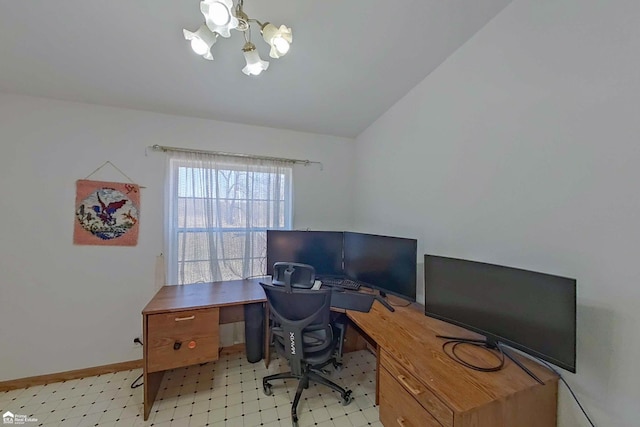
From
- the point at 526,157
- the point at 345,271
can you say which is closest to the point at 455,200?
the point at 526,157

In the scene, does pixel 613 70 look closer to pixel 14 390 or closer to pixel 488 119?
pixel 488 119

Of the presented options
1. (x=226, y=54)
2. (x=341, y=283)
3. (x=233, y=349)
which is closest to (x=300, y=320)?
(x=341, y=283)

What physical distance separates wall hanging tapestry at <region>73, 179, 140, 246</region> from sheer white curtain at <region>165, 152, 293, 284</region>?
0.88 feet

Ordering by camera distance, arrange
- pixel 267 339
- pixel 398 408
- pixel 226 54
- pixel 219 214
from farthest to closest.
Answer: pixel 219 214 → pixel 267 339 → pixel 226 54 → pixel 398 408

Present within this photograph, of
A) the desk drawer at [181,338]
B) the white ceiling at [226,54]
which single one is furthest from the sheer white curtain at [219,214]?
the desk drawer at [181,338]

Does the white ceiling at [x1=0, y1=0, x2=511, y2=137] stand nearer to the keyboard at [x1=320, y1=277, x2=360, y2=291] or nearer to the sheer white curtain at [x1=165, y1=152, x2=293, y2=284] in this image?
the sheer white curtain at [x1=165, y1=152, x2=293, y2=284]

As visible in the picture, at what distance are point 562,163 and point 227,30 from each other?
60.0 inches

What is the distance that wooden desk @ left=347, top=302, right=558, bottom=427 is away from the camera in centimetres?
93

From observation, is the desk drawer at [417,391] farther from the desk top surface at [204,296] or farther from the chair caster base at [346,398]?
the desk top surface at [204,296]

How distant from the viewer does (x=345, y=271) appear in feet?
7.63

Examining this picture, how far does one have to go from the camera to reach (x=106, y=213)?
80.7 inches

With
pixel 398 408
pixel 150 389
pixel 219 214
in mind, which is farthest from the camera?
pixel 219 214

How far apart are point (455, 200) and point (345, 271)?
115cm

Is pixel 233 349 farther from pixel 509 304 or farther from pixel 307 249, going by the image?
pixel 509 304
